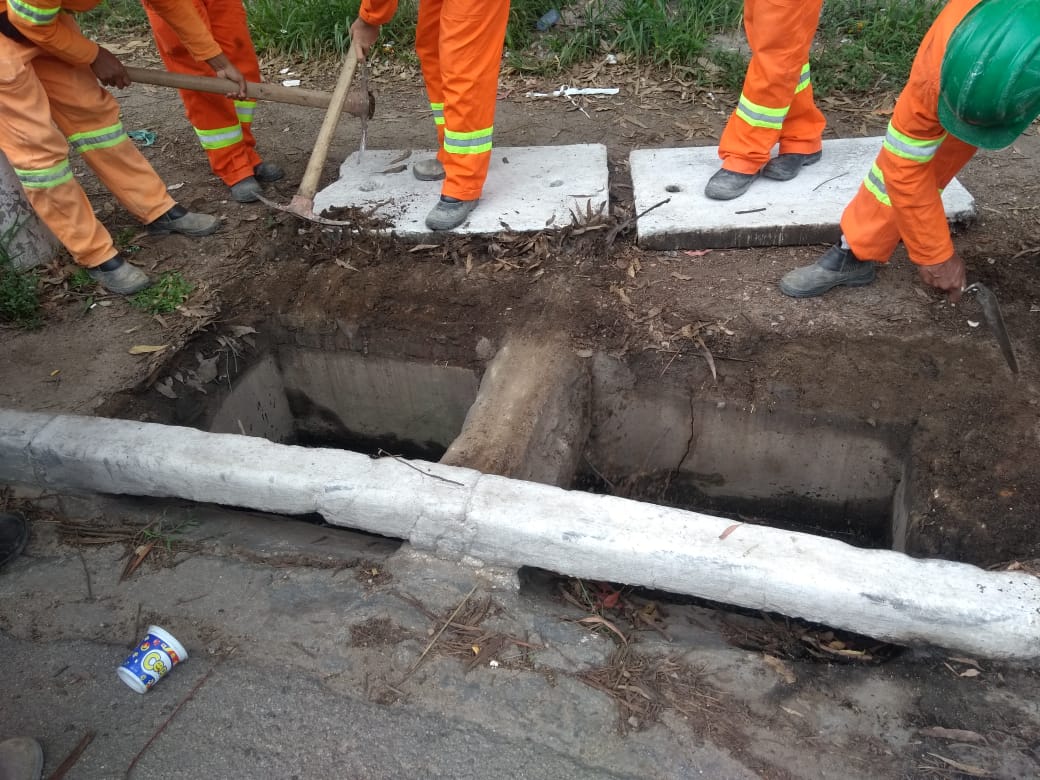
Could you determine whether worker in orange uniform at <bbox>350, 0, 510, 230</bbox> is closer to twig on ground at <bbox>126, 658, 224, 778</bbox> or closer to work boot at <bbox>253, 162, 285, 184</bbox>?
work boot at <bbox>253, 162, 285, 184</bbox>

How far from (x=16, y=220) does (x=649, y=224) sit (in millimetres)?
3160

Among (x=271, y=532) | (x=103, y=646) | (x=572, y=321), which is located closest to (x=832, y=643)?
(x=572, y=321)

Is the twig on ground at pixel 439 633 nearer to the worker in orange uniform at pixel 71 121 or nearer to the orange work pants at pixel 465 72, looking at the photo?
the orange work pants at pixel 465 72

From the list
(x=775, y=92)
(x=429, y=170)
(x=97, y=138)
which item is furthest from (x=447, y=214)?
(x=97, y=138)

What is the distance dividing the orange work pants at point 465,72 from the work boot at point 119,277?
62.5 inches

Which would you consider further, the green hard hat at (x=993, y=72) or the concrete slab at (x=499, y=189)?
the concrete slab at (x=499, y=189)

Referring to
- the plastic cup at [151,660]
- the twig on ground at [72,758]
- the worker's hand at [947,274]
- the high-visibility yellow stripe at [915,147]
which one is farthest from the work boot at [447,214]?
the twig on ground at [72,758]

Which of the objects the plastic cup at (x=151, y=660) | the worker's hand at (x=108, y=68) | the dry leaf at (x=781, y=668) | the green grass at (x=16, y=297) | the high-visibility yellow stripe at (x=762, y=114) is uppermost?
the worker's hand at (x=108, y=68)

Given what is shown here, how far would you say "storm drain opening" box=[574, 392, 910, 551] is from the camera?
9.75 feet

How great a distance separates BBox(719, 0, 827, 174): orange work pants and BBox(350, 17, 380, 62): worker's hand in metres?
1.83

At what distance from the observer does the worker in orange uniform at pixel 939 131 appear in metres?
2.10

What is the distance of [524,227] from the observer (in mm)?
3686

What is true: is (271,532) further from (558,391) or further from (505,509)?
(558,391)

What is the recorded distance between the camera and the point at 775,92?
3.42m
